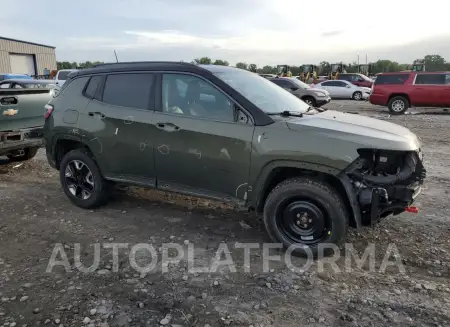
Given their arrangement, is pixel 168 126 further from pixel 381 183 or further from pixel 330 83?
pixel 330 83

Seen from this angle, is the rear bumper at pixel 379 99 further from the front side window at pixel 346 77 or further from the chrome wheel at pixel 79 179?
the chrome wheel at pixel 79 179

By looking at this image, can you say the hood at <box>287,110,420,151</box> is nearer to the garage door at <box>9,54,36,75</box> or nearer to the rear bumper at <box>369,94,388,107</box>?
the rear bumper at <box>369,94,388,107</box>

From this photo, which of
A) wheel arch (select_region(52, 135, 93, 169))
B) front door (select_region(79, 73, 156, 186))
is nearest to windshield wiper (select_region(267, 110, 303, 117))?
front door (select_region(79, 73, 156, 186))

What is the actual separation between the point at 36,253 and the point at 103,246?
65 cm

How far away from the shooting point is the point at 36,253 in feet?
13.0

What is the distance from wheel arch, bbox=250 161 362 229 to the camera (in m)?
3.53

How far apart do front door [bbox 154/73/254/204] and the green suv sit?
0.04 feet

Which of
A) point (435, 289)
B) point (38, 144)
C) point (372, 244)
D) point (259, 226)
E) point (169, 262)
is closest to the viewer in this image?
point (435, 289)

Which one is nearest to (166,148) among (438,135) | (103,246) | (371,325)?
(103,246)

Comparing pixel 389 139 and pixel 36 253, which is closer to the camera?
pixel 389 139

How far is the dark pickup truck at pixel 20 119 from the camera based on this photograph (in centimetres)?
643

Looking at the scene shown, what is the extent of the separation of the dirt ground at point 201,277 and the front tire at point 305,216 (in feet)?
0.65

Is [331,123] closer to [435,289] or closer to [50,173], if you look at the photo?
[435,289]

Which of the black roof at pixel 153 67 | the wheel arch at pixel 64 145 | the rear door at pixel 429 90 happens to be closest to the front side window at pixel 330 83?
the rear door at pixel 429 90
